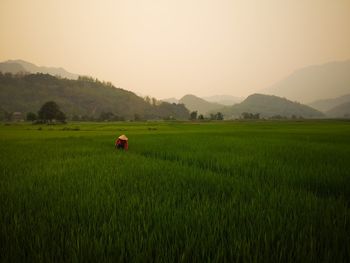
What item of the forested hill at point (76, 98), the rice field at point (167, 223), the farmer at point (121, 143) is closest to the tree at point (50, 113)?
the farmer at point (121, 143)

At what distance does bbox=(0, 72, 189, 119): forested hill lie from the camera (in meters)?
139

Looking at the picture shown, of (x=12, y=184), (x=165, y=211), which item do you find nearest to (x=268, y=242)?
(x=165, y=211)

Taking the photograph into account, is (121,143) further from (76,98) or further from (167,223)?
(76,98)

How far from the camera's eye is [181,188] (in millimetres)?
3039

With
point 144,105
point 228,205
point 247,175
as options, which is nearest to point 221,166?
point 247,175

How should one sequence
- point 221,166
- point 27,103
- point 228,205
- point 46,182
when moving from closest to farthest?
point 228,205 < point 46,182 < point 221,166 < point 27,103

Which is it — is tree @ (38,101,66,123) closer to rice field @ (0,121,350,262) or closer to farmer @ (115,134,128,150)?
farmer @ (115,134,128,150)

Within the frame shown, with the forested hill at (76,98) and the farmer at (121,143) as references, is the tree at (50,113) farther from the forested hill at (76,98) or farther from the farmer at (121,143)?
the forested hill at (76,98)

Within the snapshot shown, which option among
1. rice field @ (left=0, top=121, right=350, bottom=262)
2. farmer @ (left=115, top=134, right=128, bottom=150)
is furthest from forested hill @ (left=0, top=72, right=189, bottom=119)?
rice field @ (left=0, top=121, right=350, bottom=262)

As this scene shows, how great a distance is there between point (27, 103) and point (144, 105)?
8196 centimetres

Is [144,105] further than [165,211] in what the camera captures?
Yes

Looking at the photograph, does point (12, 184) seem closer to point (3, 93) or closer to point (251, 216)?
point (251, 216)

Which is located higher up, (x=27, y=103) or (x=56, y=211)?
(x=27, y=103)

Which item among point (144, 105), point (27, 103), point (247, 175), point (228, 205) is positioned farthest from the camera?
point (144, 105)
